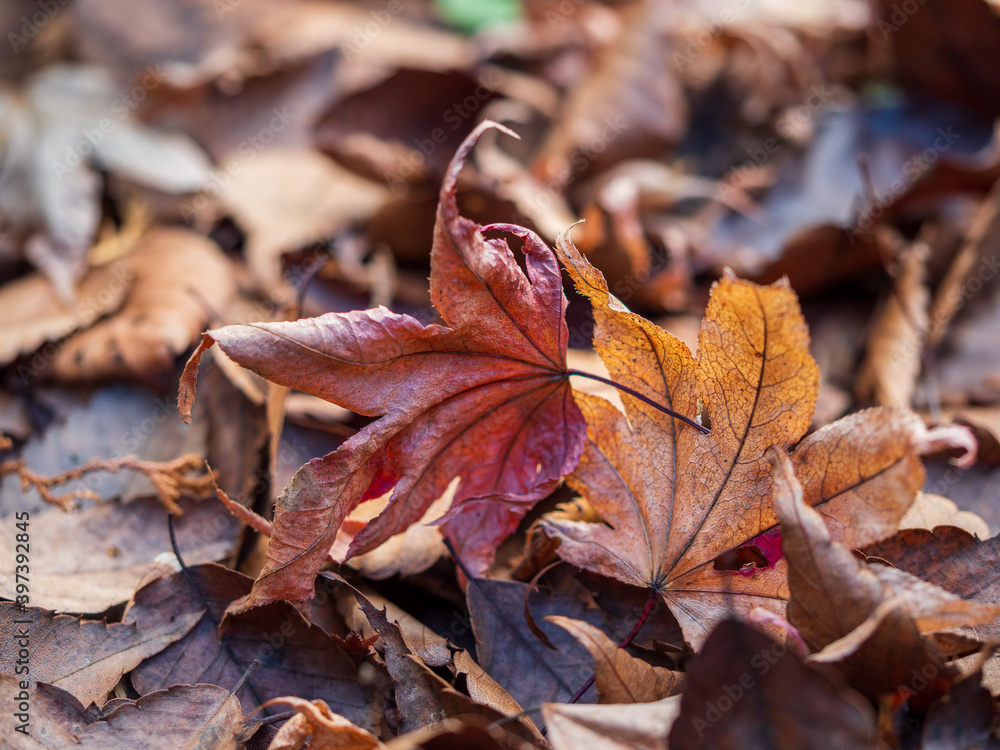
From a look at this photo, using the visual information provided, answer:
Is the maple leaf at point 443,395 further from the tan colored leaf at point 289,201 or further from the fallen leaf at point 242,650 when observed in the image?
the tan colored leaf at point 289,201

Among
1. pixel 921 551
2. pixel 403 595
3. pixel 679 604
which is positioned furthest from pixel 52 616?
pixel 921 551

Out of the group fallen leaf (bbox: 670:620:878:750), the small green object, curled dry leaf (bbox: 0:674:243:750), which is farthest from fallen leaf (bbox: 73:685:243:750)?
the small green object

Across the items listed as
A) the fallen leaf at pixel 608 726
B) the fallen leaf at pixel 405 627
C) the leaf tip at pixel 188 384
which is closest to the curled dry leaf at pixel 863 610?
the fallen leaf at pixel 608 726

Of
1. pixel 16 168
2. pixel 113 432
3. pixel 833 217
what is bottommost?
pixel 113 432

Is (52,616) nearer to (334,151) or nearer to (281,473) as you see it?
(281,473)

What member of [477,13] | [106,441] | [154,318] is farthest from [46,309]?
[477,13]

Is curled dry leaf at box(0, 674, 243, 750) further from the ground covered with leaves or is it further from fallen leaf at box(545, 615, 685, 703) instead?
fallen leaf at box(545, 615, 685, 703)
